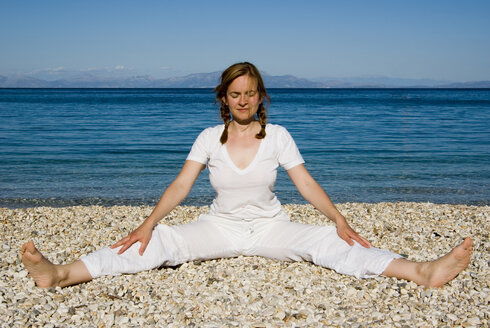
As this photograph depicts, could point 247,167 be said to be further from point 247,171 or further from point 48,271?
point 48,271

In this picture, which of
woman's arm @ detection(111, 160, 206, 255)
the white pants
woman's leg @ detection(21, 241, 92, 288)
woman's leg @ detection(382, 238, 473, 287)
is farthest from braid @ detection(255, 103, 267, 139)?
woman's leg @ detection(21, 241, 92, 288)

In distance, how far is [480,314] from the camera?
4.13m

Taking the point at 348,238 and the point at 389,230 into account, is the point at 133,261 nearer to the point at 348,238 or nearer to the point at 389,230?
the point at 348,238

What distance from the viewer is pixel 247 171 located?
16.5ft

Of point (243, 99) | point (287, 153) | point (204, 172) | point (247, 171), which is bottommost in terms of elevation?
point (204, 172)

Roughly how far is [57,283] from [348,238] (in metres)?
2.88

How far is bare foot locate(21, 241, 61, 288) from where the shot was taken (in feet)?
14.1

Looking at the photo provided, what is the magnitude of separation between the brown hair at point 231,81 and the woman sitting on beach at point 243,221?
1 centimetres

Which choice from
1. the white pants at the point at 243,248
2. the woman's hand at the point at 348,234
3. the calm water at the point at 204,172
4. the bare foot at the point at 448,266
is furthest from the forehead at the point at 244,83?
the calm water at the point at 204,172

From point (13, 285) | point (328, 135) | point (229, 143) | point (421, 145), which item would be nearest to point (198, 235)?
point (229, 143)

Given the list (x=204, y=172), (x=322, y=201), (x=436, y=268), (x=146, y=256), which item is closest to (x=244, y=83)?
(x=322, y=201)

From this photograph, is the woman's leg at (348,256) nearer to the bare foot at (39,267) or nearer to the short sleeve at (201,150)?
the short sleeve at (201,150)

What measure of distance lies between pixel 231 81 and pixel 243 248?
1.86 meters

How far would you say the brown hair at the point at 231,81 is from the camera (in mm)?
4930
